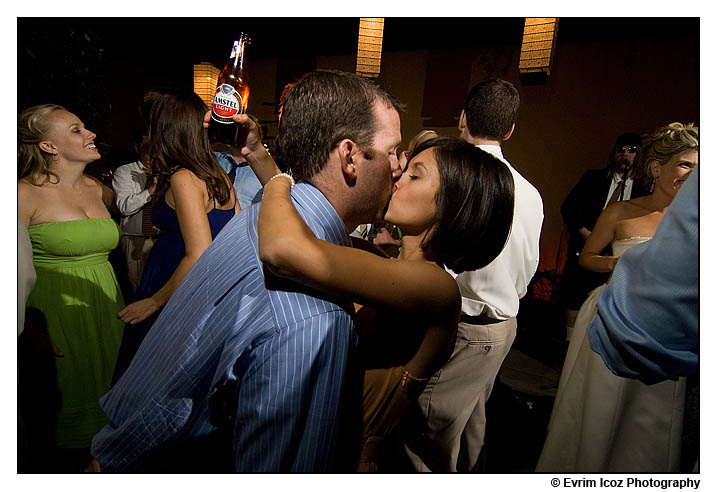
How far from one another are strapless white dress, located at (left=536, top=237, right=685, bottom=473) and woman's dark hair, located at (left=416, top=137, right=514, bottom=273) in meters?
0.70

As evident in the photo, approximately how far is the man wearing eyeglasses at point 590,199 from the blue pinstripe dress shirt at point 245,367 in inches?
120

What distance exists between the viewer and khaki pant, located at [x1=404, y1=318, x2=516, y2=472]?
5.98 ft

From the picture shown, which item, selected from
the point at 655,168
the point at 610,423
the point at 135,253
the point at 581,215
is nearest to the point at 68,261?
the point at 135,253

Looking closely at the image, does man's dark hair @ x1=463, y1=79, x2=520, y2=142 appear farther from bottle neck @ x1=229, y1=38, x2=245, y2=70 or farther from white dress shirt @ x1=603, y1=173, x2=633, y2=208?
white dress shirt @ x1=603, y1=173, x2=633, y2=208

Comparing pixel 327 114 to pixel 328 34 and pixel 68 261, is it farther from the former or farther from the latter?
pixel 328 34

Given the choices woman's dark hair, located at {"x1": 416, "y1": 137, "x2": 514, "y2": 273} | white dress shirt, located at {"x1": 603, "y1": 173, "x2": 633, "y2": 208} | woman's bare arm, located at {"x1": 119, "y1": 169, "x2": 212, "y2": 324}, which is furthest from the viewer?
white dress shirt, located at {"x1": 603, "y1": 173, "x2": 633, "y2": 208}

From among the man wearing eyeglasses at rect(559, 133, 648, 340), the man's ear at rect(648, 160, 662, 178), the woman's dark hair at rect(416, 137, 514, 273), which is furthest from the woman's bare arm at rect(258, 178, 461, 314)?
the man wearing eyeglasses at rect(559, 133, 648, 340)

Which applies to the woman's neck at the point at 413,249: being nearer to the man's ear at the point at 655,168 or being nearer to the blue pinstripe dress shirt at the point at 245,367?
the blue pinstripe dress shirt at the point at 245,367

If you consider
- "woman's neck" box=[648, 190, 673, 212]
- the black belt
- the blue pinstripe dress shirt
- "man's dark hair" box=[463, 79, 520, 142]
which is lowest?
the black belt

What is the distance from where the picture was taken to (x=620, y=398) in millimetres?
1575

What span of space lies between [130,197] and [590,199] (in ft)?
12.5

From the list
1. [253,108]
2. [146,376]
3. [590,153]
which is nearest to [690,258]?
[146,376]
